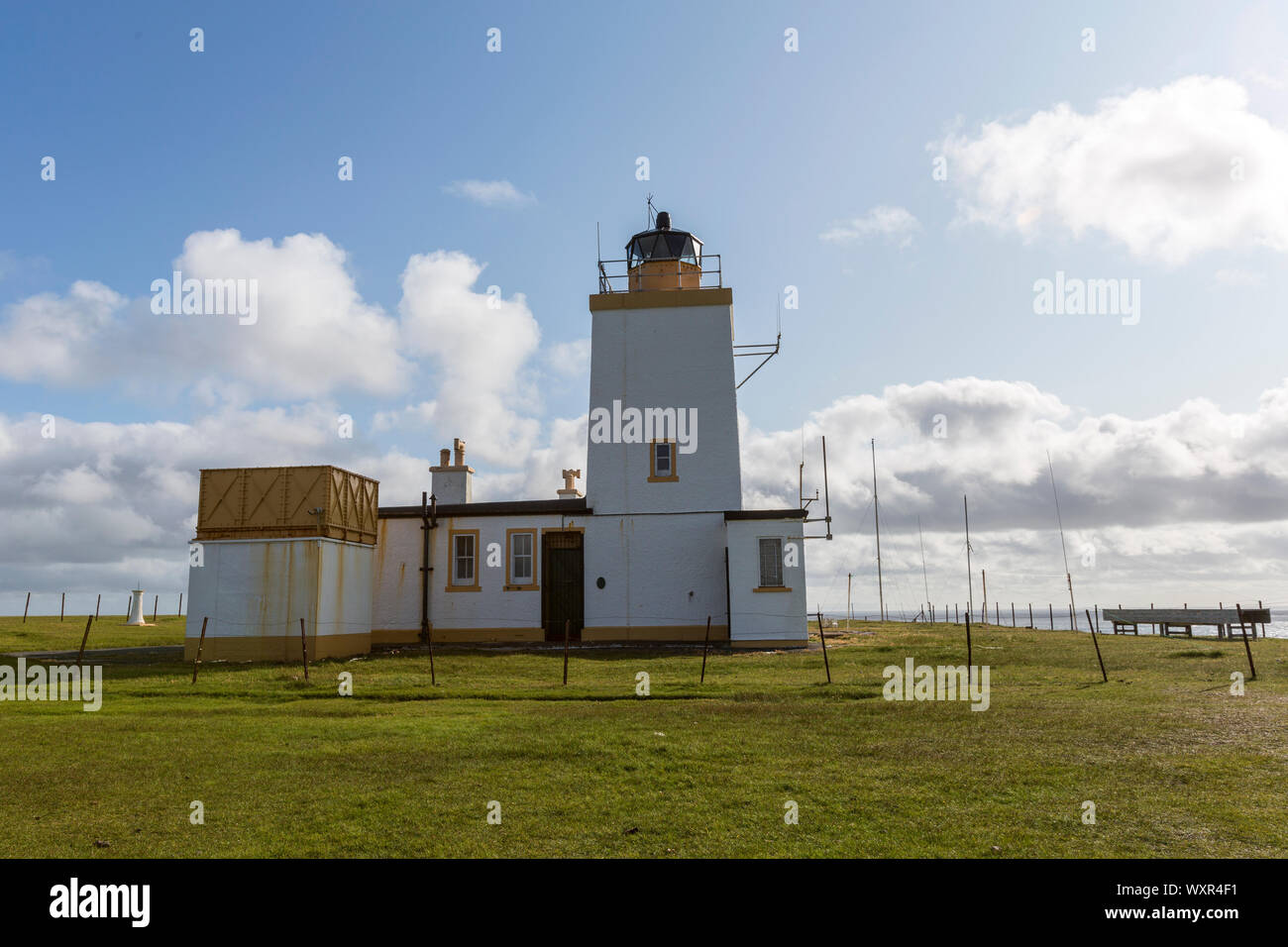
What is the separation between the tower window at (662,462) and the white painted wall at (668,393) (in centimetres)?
18

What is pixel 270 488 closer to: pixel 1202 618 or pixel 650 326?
pixel 650 326

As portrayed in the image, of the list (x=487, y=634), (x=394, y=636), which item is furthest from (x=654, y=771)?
(x=394, y=636)

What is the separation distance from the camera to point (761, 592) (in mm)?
26312

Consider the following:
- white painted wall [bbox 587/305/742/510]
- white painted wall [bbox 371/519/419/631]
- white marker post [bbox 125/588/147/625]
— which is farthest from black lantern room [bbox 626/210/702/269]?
white marker post [bbox 125/588/147/625]

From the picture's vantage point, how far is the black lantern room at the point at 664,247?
1239 inches

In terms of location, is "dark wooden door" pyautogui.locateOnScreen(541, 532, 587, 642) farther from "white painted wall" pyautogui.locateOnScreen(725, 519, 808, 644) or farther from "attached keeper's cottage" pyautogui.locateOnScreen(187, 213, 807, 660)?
"white painted wall" pyautogui.locateOnScreen(725, 519, 808, 644)

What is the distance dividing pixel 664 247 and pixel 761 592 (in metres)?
13.3

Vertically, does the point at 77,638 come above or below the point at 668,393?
below

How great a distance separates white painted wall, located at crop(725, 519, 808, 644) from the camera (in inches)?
1027

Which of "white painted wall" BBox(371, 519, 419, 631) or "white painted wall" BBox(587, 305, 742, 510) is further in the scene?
"white painted wall" BBox(587, 305, 742, 510)

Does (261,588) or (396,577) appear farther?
(396,577)

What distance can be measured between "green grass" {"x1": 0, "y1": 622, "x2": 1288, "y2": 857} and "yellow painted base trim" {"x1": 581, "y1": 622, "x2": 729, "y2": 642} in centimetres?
1089

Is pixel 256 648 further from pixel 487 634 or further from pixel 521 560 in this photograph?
pixel 521 560
